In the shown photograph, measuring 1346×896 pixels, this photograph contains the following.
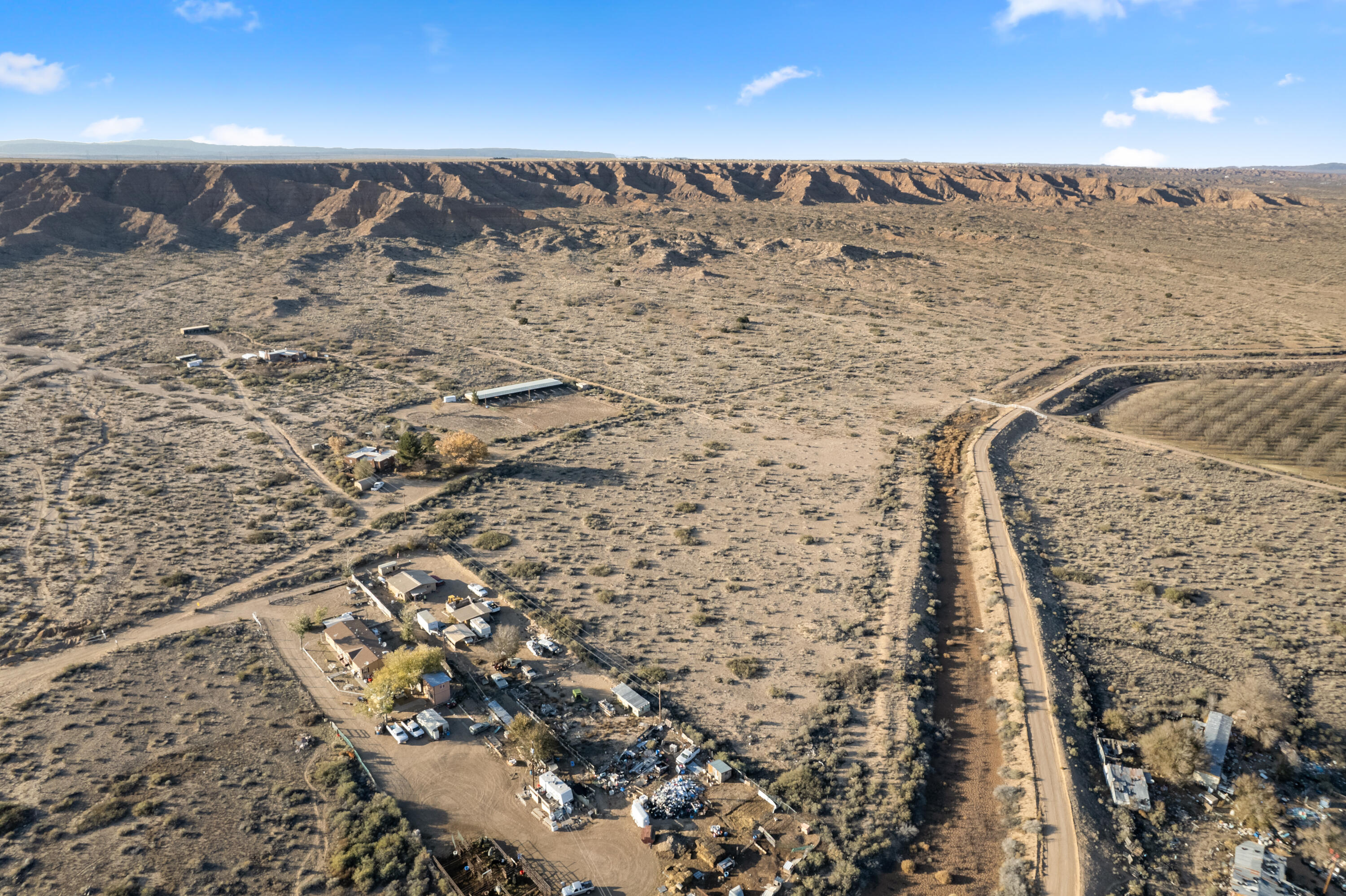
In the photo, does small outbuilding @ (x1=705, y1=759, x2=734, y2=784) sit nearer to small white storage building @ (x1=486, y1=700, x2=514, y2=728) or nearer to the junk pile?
the junk pile

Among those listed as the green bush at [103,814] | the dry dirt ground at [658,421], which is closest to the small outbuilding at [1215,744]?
the dry dirt ground at [658,421]

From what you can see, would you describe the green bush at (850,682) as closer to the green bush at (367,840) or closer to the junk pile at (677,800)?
the junk pile at (677,800)

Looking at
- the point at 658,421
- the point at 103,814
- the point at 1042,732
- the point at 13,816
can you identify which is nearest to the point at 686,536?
the point at 658,421

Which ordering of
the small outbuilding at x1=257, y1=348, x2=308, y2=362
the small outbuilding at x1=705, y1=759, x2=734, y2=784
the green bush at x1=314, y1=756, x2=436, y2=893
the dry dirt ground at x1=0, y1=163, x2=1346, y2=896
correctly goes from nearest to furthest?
the green bush at x1=314, y1=756, x2=436, y2=893 → the small outbuilding at x1=705, y1=759, x2=734, y2=784 → the dry dirt ground at x1=0, y1=163, x2=1346, y2=896 → the small outbuilding at x1=257, y1=348, x2=308, y2=362

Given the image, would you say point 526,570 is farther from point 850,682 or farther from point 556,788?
point 850,682

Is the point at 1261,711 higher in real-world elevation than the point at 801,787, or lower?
higher

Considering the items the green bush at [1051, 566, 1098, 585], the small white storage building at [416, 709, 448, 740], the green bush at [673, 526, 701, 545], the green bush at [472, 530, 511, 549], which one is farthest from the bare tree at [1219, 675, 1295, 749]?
the green bush at [472, 530, 511, 549]

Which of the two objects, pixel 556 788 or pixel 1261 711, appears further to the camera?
pixel 1261 711
